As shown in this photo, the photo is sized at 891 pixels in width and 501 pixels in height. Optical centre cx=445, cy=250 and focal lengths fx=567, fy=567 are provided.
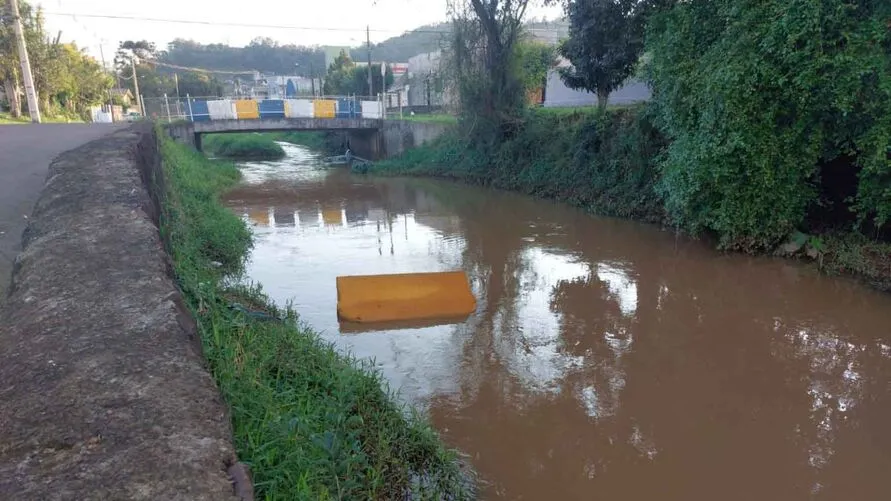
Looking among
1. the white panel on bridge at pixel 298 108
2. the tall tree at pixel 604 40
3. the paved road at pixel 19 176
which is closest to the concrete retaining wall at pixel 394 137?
the white panel on bridge at pixel 298 108

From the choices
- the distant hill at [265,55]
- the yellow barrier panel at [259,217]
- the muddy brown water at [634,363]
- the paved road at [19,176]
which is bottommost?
the muddy brown water at [634,363]

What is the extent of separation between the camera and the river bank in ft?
26.4

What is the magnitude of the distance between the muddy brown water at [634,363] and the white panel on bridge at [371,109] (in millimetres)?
17243

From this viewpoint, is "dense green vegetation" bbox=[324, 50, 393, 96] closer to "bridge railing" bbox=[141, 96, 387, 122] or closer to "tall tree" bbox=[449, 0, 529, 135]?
"bridge railing" bbox=[141, 96, 387, 122]

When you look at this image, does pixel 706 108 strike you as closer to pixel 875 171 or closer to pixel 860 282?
pixel 875 171

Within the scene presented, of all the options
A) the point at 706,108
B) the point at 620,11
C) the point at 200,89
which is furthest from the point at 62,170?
the point at 200,89

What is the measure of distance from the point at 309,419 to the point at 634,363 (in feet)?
11.0

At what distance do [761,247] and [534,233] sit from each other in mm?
4078

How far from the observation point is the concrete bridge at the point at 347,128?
930 inches

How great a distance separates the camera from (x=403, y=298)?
6.62 m

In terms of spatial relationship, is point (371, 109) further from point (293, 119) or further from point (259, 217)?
point (259, 217)

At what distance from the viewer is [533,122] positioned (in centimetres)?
1731

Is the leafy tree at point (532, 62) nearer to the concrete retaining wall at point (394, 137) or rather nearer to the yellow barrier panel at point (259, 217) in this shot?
the concrete retaining wall at point (394, 137)

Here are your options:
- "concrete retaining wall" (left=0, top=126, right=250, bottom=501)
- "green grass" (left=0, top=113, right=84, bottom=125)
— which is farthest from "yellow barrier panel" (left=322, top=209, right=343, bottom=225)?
"green grass" (left=0, top=113, right=84, bottom=125)
